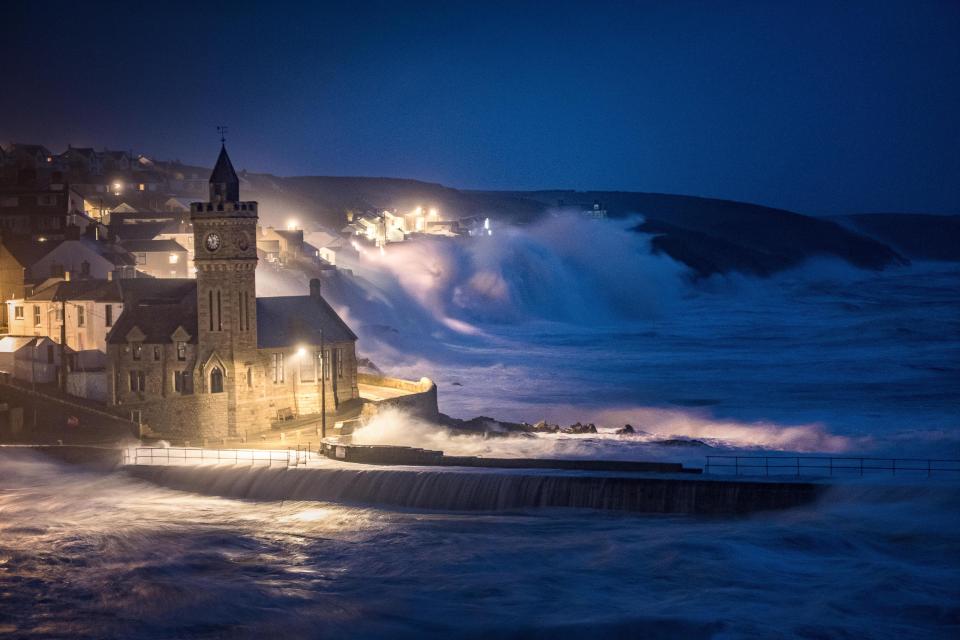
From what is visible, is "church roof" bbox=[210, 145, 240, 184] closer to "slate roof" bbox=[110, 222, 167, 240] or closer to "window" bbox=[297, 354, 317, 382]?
"window" bbox=[297, 354, 317, 382]

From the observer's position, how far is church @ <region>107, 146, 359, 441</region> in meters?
40.7

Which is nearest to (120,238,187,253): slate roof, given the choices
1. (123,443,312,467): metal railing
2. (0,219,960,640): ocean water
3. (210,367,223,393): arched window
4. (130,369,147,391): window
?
(0,219,960,640): ocean water

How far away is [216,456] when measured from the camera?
122 ft

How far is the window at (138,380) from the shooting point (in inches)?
1652

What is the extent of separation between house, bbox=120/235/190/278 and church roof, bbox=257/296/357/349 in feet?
70.1

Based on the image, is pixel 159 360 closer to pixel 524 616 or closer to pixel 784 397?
pixel 524 616

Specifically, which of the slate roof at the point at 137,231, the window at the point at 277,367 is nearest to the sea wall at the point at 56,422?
the window at the point at 277,367

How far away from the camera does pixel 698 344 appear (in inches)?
3546

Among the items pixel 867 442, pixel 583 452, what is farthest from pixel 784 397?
pixel 583 452

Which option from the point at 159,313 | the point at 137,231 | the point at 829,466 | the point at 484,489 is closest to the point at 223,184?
the point at 159,313

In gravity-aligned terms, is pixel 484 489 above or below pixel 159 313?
below

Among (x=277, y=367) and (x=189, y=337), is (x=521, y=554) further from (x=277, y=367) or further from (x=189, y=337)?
(x=189, y=337)

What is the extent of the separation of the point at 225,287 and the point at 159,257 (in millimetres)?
26012

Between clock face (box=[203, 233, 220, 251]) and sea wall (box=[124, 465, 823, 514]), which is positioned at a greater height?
clock face (box=[203, 233, 220, 251])
